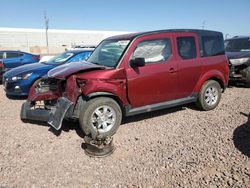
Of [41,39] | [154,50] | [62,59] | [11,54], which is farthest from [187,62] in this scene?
[41,39]

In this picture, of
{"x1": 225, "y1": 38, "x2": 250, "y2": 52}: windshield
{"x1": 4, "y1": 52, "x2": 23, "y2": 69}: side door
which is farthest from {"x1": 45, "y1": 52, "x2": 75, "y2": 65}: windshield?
{"x1": 225, "y1": 38, "x2": 250, "y2": 52}: windshield

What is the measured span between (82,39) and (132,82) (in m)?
57.4

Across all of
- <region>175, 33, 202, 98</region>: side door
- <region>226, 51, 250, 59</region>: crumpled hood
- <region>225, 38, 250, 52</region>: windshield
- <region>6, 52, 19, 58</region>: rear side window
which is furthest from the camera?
<region>6, 52, 19, 58</region>: rear side window

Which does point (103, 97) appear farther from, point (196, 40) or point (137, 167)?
point (196, 40)

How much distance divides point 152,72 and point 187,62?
996mm

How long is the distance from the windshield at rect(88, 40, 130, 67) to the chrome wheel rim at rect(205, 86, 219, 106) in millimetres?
2401

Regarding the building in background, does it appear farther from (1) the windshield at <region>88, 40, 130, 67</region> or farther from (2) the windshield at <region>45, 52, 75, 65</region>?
(1) the windshield at <region>88, 40, 130, 67</region>

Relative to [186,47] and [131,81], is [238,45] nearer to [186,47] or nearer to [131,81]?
[186,47]

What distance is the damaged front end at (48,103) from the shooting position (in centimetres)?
443

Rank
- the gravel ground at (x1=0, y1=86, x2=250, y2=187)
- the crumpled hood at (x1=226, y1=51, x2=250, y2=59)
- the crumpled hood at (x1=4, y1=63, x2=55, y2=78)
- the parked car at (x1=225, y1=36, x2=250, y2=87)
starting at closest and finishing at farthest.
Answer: the gravel ground at (x1=0, y1=86, x2=250, y2=187), the crumpled hood at (x1=4, y1=63, x2=55, y2=78), the parked car at (x1=225, y1=36, x2=250, y2=87), the crumpled hood at (x1=226, y1=51, x2=250, y2=59)

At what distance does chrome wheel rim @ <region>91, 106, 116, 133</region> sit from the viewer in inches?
174

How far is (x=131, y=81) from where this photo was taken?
15.2 ft

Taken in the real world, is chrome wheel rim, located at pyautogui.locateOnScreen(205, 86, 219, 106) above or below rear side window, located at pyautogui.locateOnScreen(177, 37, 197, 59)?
below

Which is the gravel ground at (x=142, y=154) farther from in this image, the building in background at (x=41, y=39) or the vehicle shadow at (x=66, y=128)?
the building in background at (x=41, y=39)
